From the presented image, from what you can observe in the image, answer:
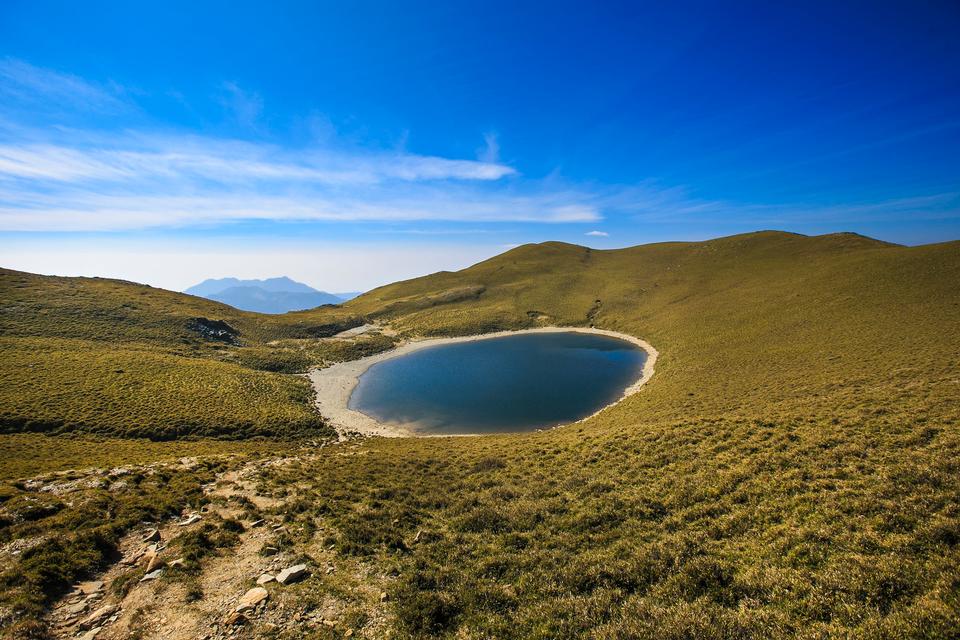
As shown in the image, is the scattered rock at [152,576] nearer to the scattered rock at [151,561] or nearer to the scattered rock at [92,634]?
the scattered rock at [151,561]

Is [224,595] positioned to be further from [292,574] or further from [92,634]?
[92,634]

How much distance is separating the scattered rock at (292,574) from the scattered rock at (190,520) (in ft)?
19.6

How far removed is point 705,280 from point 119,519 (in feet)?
369

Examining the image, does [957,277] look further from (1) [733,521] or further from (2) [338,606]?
(2) [338,606]

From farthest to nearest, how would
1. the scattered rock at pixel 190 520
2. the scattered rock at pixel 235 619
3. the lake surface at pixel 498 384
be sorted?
the lake surface at pixel 498 384
the scattered rock at pixel 190 520
the scattered rock at pixel 235 619

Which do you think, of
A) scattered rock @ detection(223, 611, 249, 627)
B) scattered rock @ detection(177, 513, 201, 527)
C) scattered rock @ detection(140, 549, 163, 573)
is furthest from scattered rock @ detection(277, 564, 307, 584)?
scattered rock @ detection(177, 513, 201, 527)

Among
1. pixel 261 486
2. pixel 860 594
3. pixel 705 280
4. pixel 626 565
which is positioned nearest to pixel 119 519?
pixel 261 486

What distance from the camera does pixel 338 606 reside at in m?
9.75

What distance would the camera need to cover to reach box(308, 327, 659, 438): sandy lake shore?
119 feet

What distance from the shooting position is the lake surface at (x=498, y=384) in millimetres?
37225

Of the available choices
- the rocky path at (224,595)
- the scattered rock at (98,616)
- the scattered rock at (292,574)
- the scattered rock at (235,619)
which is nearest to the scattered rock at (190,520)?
the rocky path at (224,595)

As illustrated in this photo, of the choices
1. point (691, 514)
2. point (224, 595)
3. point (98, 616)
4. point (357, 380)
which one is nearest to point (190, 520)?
point (98, 616)

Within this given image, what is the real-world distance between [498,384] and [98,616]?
41.0 meters

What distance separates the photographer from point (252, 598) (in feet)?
32.4
